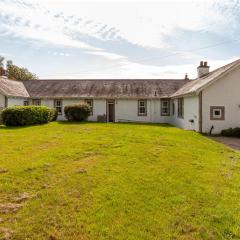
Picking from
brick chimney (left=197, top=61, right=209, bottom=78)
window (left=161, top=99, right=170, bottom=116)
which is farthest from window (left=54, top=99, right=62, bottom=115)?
brick chimney (left=197, top=61, right=209, bottom=78)

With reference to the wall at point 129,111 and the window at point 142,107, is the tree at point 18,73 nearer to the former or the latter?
the wall at point 129,111

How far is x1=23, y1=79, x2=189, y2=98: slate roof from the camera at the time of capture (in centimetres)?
3644

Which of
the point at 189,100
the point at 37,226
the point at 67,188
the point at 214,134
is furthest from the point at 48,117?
the point at 37,226

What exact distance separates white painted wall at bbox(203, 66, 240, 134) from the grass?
9.80 meters

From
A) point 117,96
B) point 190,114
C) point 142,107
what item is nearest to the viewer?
point 190,114

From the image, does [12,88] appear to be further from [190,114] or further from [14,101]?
[190,114]

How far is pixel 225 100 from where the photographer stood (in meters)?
25.2

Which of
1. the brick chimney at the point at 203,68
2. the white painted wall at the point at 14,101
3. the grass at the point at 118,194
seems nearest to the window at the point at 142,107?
the brick chimney at the point at 203,68

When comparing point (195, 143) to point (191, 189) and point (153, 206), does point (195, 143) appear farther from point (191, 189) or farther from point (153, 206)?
point (153, 206)

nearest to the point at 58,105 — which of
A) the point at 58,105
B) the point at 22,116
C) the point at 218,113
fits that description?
the point at 58,105

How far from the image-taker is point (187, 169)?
12.0 metres

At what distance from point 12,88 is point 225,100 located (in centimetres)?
2125

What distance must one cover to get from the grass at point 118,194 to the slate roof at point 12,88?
1855cm

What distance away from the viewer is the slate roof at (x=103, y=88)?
3644 centimetres
